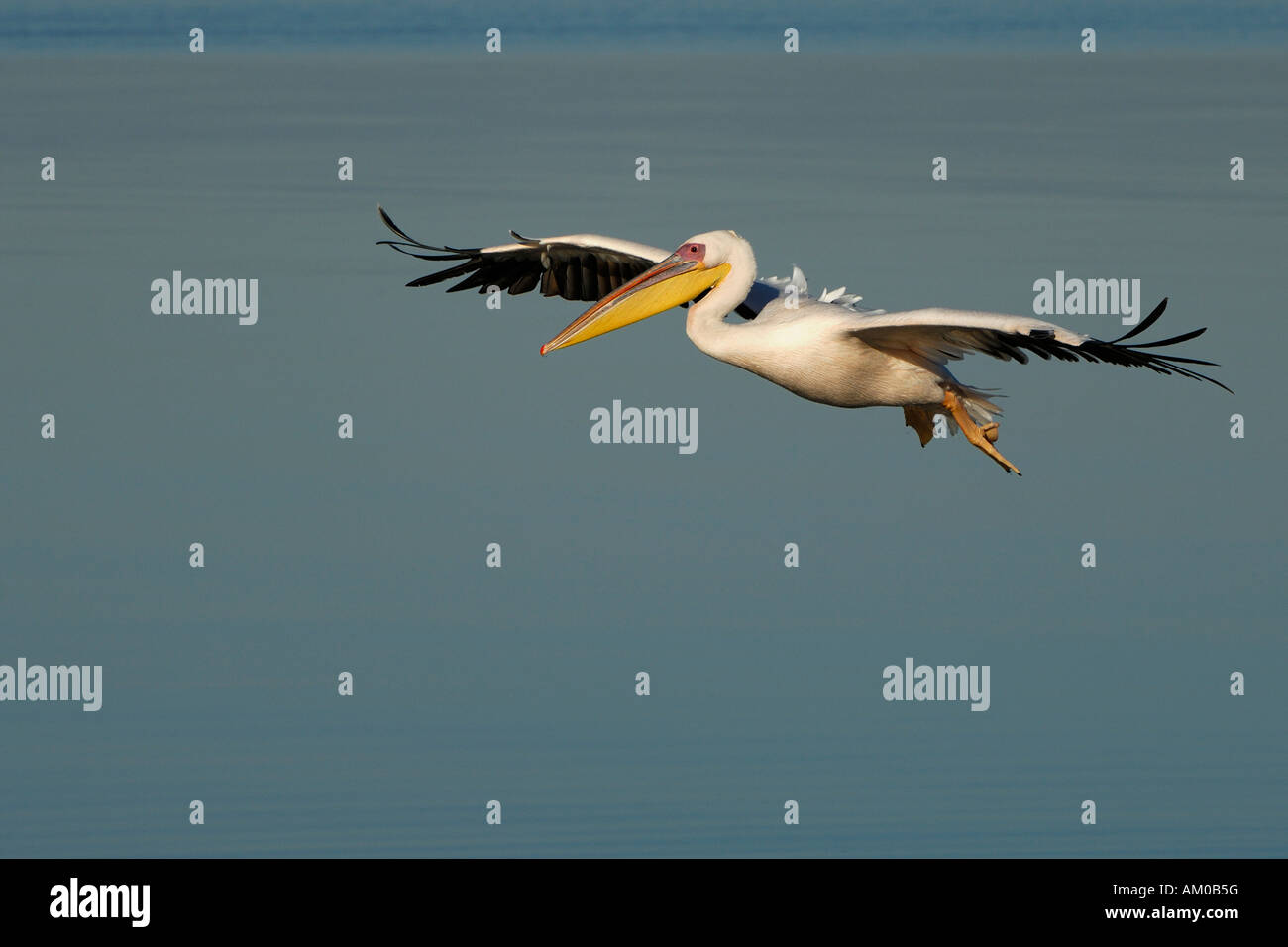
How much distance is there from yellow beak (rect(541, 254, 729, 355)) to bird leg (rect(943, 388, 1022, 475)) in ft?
4.84

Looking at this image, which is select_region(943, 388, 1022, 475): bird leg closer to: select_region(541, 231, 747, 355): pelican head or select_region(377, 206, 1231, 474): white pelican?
select_region(377, 206, 1231, 474): white pelican

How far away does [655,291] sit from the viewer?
14.0 meters

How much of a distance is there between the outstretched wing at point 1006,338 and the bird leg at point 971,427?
44cm

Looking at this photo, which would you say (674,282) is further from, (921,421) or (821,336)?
(921,421)

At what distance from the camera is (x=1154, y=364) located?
1251 cm

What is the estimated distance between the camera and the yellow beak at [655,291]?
13.9m

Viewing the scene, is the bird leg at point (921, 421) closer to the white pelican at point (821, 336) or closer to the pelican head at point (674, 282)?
the white pelican at point (821, 336)

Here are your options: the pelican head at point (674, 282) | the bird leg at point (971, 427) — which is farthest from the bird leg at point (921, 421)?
the pelican head at point (674, 282)

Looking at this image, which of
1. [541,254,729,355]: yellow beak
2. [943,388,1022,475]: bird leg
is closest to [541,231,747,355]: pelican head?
[541,254,729,355]: yellow beak

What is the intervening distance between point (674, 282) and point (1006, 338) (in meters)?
2.21

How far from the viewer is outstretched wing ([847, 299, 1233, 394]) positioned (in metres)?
12.3

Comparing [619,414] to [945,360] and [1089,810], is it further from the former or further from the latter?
[1089,810]
